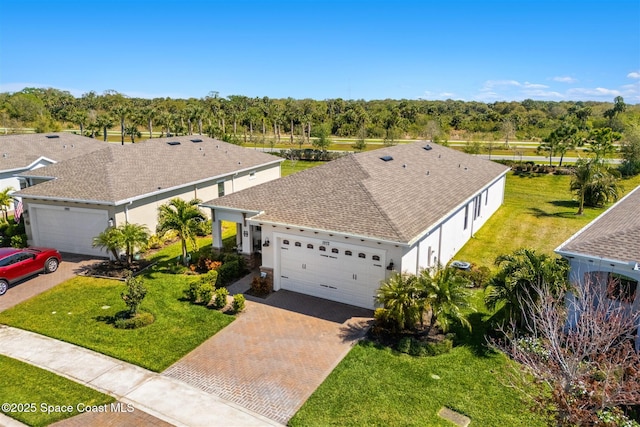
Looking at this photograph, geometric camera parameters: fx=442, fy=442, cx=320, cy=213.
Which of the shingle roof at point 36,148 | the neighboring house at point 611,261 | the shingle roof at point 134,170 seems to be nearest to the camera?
the neighboring house at point 611,261

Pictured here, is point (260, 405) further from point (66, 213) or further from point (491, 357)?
point (66, 213)

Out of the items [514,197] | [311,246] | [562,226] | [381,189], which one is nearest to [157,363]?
[311,246]

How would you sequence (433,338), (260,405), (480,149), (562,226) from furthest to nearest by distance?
1. (480,149)
2. (562,226)
3. (433,338)
4. (260,405)

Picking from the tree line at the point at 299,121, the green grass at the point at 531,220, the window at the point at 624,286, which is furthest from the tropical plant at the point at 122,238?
the tree line at the point at 299,121

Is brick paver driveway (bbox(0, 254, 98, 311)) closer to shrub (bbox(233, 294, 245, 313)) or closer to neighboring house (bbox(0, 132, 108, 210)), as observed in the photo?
shrub (bbox(233, 294, 245, 313))

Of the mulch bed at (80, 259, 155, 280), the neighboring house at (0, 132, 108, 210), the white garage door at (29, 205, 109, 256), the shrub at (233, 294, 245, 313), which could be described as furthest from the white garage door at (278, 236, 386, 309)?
the neighboring house at (0, 132, 108, 210)

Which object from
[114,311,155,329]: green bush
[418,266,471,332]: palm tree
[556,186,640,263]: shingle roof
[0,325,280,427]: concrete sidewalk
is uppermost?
[556,186,640,263]: shingle roof

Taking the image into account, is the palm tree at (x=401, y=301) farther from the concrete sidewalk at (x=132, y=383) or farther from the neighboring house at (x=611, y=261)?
the concrete sidewalk at (x=132, y=383)
